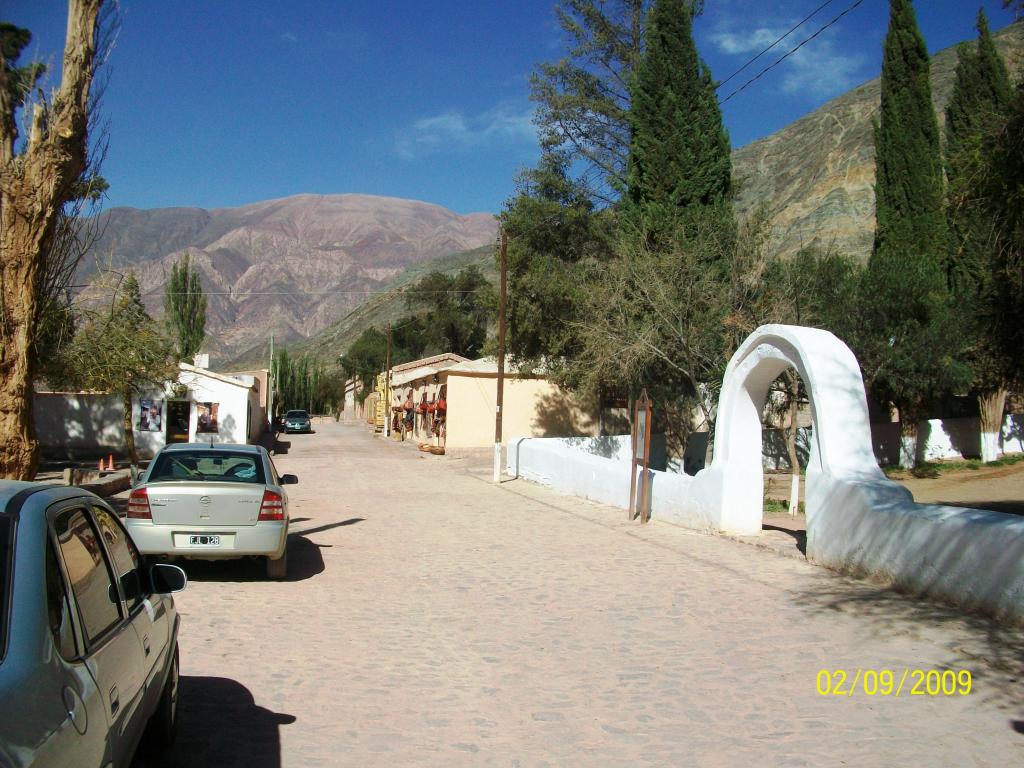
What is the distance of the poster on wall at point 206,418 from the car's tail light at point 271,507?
3143 centimetres

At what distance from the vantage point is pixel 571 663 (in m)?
6.98

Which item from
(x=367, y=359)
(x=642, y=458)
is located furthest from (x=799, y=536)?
(x=367, y=359)

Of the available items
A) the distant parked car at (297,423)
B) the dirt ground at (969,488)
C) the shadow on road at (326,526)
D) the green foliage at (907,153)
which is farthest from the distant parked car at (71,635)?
the distant parked car at (297,423)

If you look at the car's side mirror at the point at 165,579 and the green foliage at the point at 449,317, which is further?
the green foliage at the point at 449,317

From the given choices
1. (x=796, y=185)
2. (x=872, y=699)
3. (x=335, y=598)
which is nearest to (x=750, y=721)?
(x=872, y=699)

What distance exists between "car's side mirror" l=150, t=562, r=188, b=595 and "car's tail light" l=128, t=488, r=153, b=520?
5389mm

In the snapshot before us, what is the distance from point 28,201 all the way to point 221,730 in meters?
6.09

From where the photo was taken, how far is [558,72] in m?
35.3

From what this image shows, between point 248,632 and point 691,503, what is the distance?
8905 millimetres

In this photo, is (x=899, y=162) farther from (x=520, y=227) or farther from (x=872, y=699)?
(x=872, y=699)

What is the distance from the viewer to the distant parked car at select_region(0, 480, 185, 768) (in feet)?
8.43

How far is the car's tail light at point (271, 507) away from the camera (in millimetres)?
9844

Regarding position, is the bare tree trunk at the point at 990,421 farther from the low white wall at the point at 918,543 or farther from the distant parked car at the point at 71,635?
the distant parked car at the point at 71,635

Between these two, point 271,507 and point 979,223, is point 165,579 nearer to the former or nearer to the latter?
point 271,507
